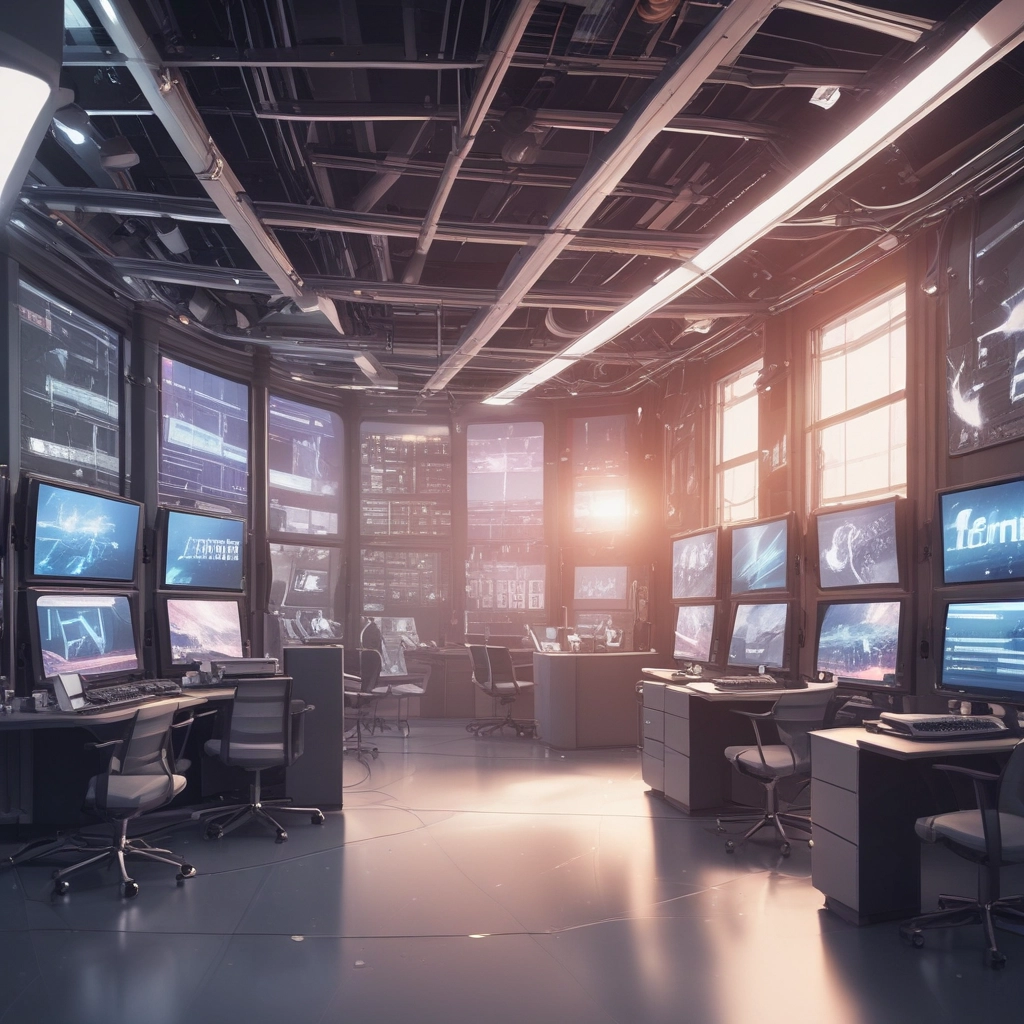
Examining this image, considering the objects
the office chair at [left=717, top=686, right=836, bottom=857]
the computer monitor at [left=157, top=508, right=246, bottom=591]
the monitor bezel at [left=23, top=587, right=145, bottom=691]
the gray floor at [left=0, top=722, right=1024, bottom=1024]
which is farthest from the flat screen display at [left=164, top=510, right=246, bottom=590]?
the office chair at [left=717, top=686, right=836, bottom=857]

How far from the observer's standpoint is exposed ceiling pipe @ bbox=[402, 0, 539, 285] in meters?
3.08

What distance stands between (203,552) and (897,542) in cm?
475

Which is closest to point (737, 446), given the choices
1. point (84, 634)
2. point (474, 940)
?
point (474, 940)

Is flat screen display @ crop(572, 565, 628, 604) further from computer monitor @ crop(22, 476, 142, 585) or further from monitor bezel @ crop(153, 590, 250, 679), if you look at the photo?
computer monitor @ crop(22, 476, 142, 585)

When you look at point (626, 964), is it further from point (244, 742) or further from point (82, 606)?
point (82, 606)

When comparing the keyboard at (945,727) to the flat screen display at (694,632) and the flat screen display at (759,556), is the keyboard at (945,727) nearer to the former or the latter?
the flat screen display at (759,556)

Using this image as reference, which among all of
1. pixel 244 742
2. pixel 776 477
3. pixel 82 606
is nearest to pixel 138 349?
pixel 82 606

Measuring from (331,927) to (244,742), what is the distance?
69.5 inches

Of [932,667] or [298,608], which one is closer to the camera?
[932,667]

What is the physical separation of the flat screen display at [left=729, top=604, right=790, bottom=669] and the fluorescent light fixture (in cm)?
506

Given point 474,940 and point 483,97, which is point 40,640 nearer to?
point 474,940

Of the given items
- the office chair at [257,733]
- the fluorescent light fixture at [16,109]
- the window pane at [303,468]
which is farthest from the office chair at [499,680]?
the fluorescent light fixture at [16,109]

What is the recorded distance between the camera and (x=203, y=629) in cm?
616

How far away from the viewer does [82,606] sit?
16.7 ft
